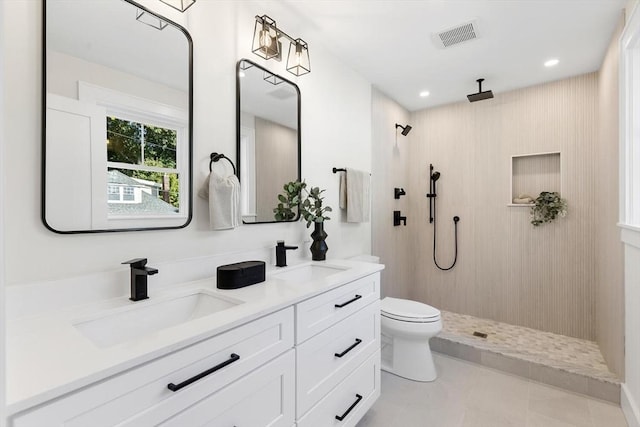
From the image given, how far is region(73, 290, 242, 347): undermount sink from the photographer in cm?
98

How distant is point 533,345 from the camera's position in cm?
264

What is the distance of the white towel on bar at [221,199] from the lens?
1459mm

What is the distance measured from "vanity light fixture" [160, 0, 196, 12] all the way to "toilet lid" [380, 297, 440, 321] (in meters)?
2.25

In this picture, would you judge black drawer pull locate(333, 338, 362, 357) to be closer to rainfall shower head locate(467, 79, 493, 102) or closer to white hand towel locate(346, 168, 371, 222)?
white hand towel locate(346, 168, 371, 222)

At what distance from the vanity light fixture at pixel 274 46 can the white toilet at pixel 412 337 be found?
1878mm

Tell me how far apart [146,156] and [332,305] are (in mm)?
1064

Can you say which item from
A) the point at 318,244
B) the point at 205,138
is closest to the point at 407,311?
the point at 318,244

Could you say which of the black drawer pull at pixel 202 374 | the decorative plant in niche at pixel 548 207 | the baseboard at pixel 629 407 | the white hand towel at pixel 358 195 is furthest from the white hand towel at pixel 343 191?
the baseboard at pixel 629 407

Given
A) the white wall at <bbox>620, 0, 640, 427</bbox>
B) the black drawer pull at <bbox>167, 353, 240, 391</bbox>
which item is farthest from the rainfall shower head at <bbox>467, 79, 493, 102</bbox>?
the black drawer pull at <bbox>167, 353, 240, 391</bbox>

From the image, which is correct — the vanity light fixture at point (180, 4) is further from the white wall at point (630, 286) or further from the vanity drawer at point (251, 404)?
the white wall at point (630, 286)

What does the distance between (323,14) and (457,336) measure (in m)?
2.80

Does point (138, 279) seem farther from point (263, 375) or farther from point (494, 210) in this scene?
point (494, 210)

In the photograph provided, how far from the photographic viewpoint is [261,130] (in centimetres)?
181

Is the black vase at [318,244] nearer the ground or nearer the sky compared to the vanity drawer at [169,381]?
nearer the sky
